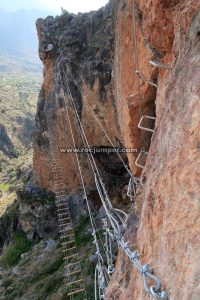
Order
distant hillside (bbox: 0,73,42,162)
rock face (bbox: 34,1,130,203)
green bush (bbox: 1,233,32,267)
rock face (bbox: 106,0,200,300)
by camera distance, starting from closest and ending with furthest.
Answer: rock face (bbox: 106,0,200,300), rock face (bbox: 34,1,130,203), green bush (bbox: 1,233,32,267), distant hillside (bbox: 0,73,42,162)

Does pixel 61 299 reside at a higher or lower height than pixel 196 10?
lower

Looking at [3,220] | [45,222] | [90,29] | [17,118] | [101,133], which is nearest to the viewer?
[101,133]

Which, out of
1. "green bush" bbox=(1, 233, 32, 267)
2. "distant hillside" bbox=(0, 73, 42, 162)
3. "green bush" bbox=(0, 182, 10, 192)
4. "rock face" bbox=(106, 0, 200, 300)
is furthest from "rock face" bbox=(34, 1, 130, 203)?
"distant hillside" bbox=(0, 73, 42, 162)

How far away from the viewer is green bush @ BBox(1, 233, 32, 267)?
25391mm

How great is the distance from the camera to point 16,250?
1033 inches

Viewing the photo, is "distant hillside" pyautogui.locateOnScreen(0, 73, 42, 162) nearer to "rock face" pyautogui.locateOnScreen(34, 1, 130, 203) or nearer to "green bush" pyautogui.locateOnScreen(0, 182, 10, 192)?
"green bush" pyautogui.locateOnScreen(0, 182, 10, 192)

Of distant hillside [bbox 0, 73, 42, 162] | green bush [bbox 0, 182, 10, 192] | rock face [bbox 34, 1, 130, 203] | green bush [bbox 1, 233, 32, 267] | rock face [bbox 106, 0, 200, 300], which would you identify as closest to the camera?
rock face [bbox 106, 0, 200, 300]

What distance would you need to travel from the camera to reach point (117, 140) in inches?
728

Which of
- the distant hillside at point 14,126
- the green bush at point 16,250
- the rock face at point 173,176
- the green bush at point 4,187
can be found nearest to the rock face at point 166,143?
the rock face at point 173,176

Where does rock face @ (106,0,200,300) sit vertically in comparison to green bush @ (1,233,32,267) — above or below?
above

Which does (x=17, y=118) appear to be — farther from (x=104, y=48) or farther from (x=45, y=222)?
(x=104, y=48)

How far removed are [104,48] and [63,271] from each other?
475 inches

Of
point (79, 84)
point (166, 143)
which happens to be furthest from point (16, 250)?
point (166, 143)

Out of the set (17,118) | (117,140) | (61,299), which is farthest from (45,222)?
(17,118)
